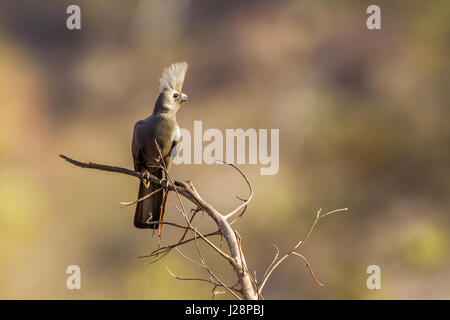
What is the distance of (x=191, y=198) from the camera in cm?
143

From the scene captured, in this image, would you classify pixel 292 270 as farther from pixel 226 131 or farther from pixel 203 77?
pixel 203 77

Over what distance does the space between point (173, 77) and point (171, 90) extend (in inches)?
2.6

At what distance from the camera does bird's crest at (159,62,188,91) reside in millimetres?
2594

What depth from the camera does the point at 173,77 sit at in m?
2.62

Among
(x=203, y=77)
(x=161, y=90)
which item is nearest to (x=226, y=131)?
(x=203, y=77)

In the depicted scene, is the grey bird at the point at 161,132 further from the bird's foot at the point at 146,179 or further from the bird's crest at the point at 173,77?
the bird's foot at the point at 146,179

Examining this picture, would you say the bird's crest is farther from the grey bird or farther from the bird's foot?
the bird's foot

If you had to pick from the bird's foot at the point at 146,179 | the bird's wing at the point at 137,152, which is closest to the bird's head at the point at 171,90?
the bird's wing at the point at 137,152

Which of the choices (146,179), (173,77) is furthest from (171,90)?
(146,179)

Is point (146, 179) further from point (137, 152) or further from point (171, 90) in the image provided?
point (171, 90)

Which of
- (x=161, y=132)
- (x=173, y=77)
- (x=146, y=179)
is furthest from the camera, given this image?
(x=173, y=77)

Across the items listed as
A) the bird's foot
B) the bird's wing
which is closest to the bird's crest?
the bird's wing

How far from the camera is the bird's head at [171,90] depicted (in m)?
2.59

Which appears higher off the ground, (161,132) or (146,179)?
(161,132)
